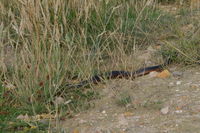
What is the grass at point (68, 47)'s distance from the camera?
12.2 feet

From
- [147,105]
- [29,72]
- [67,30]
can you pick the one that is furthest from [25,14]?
[147,105]

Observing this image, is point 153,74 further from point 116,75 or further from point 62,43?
point 62,43

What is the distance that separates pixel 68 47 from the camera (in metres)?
4.12

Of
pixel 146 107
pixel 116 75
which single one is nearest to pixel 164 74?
pixel 116 75

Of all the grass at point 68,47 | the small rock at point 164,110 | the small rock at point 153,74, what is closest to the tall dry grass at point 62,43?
the grass at point 68,47

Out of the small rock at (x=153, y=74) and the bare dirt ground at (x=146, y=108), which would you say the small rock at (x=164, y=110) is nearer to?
the bare dirt ground at (x=146, y=108)

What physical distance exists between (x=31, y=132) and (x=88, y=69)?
40.5 inches

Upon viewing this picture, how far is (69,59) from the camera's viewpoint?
4.14 metres

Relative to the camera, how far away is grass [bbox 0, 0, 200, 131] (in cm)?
372

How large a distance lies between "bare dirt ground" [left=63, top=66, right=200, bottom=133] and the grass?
0.12 metres

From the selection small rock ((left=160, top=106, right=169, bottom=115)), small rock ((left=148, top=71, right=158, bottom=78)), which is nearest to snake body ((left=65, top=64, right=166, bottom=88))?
small rock ((left=148, top=71, right=158, bottom=78))

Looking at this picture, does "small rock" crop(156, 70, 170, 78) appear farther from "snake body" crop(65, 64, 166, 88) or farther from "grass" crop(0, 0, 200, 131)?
"grass" crop(0, 0, 200, 131)

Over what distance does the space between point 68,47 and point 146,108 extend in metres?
1.00

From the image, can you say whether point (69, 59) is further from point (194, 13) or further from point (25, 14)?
point (194, 13)
